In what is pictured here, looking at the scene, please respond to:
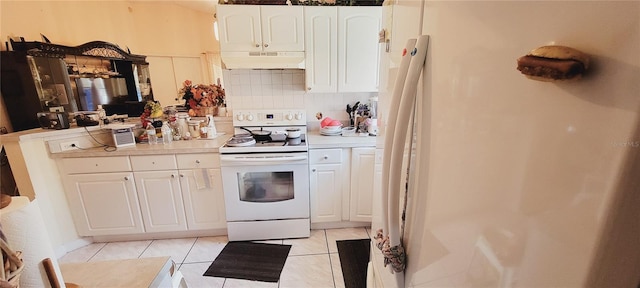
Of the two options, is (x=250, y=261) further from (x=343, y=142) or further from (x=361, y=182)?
(x=343, y=142)

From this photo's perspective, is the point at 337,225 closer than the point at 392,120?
No

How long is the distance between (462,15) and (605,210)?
37 cm

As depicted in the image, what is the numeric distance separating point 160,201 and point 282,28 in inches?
73.2

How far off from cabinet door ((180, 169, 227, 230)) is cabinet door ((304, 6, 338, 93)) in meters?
1.21

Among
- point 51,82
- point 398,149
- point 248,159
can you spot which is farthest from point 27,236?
point 51,82

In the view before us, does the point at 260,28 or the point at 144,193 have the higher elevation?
the point at 260,28

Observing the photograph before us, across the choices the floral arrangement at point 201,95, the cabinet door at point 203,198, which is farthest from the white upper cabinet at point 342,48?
the cabinet door at point 203,198

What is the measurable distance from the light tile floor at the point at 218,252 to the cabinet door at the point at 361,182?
22cm

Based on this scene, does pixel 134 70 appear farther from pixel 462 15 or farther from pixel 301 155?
pixel 462 15

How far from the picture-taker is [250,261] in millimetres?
2098

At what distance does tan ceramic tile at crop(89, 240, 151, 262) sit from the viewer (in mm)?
→ 2164

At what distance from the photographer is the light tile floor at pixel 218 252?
1.91m

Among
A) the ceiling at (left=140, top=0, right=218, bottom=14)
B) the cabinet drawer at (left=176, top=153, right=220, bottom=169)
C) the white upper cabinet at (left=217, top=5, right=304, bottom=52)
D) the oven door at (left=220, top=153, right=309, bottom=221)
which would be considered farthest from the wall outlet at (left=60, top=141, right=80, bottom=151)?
the ceiling at (left=140, top=0, right=218, bottom=14)

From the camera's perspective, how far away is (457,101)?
48 centimetres
